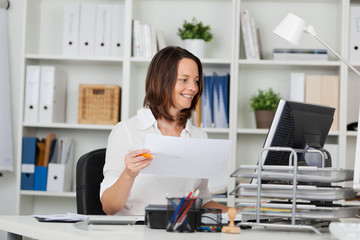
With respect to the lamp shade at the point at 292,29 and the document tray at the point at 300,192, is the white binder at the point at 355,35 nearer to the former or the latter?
the lamp shade at the point at 292,29

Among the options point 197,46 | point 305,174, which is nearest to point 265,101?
point 197,46

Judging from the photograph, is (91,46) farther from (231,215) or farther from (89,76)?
(231,215)

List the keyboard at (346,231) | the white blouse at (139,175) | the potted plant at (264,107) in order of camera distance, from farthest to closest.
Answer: the potted plant at (264,107), the white blouse at (139,175), the keyboard at (346,231)

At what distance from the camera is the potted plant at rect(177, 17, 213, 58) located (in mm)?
3443

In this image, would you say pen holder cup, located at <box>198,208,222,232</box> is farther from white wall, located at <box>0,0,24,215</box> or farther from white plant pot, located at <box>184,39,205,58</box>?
white wall, located at <box>0,0,24,215</box>

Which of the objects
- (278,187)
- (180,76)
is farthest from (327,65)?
(278,187)

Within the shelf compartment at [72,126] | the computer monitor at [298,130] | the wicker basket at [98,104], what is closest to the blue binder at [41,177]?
the shelf compartment at [72,126]

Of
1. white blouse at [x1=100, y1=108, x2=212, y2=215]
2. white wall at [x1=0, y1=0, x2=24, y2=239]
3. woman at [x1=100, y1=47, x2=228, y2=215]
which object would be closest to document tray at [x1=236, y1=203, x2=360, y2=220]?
woman at [x1=100, y1=47, x2=228, y2=215]

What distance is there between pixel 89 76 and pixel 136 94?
36 cm

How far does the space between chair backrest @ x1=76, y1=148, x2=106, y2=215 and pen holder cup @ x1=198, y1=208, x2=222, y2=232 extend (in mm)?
709

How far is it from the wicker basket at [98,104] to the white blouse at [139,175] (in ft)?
4.11

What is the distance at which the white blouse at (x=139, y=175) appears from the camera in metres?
2.03

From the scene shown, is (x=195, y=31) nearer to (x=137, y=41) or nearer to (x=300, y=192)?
(x=137, y=41)

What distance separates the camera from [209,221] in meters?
1.47
